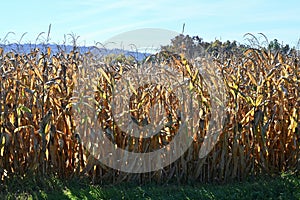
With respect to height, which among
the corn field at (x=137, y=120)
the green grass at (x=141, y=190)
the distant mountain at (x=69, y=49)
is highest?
the distant mountain at (x=69, y=49)

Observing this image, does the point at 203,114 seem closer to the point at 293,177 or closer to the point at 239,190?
the point at 239,190

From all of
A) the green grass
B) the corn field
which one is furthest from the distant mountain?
the green grass

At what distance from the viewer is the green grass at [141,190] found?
414cm

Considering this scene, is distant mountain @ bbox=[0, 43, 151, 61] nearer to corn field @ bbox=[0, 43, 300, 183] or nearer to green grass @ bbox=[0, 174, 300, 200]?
corn field @ bbox=[0, 43, 300, 183]

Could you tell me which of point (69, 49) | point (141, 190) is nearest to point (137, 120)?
point (141, 190)

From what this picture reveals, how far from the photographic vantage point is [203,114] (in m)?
4.34

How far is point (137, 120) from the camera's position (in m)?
4.27

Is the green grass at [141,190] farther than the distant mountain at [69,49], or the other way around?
the distant mountain at [69,49]

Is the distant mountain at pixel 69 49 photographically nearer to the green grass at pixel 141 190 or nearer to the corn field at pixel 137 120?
the corn field at pixel 137 120

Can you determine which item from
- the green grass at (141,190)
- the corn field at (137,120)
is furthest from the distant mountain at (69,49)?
the green grass at (141,190)

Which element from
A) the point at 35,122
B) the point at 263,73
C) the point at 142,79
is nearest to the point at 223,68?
the point at 263,73

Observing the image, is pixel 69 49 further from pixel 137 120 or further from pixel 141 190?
pixel 141 190

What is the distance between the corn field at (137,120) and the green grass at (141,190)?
3.4 inches

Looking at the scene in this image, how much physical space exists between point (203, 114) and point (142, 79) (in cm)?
63
